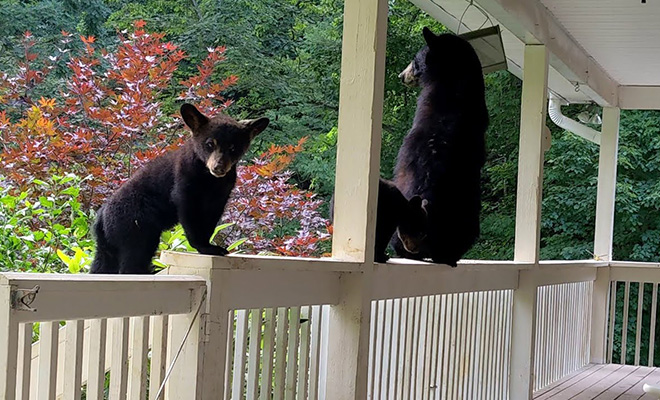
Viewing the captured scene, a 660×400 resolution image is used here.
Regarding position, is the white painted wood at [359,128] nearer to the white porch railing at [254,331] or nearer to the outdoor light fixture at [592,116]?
the white porch railing at [254,331]

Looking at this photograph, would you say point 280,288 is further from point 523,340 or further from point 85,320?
point 523,340

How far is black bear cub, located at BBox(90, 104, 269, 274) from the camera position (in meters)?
2.11

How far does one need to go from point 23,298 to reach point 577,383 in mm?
4857

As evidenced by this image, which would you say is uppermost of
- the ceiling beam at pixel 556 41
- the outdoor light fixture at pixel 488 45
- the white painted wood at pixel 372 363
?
the ceiling beam at pixel 556 41

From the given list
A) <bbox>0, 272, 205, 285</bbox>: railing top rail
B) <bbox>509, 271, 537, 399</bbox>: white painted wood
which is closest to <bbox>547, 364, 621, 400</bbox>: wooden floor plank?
<bbox>509, 271, 537, 399</bbox>: white painted wood

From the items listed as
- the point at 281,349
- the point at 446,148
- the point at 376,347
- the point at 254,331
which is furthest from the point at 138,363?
the point at 446,148

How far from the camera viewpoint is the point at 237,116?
8867 mm

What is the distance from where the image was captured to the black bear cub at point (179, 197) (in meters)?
2.11

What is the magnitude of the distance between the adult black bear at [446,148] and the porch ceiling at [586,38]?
1.73 feet

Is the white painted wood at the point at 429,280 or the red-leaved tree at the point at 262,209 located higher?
the red-leaved tree at the point at 262,209

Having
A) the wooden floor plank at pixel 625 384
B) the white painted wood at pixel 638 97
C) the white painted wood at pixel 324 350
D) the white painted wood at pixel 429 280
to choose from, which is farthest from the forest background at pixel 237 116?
the wooden floor plank at pixel 625 384

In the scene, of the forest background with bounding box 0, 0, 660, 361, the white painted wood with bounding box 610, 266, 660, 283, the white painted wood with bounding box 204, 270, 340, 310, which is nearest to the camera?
the white painted wood with bounding box 204, 270, 340, 310

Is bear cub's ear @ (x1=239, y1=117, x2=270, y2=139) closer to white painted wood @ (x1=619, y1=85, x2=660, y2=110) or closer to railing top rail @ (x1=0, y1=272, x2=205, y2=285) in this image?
railing top rail @ (x1=0, y1=272, x2=205, y2=285)

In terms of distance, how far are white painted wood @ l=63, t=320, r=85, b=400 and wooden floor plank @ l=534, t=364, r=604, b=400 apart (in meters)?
3.77
